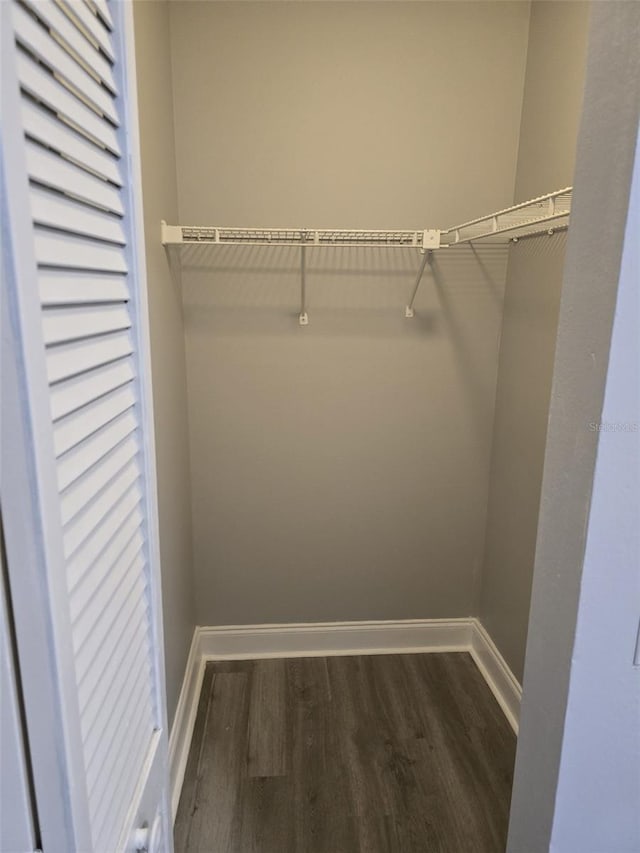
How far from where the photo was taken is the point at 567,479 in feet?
2.64

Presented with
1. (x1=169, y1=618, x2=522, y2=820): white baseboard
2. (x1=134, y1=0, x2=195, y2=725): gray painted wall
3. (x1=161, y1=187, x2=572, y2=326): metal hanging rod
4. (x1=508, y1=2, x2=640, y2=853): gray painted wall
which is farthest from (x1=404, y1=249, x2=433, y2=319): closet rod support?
(x1=169, y1=618, x2=522, y2=820): white baseboard

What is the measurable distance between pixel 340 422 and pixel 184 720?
1.19 metres

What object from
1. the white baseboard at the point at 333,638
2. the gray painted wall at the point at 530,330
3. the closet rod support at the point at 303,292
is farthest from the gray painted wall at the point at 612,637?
the white baseboard at the point at 333,638

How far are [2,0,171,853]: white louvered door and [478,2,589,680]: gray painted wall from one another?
4.59ft

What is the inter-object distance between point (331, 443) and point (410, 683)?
1.01 metres

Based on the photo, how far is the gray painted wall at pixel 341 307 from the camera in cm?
194

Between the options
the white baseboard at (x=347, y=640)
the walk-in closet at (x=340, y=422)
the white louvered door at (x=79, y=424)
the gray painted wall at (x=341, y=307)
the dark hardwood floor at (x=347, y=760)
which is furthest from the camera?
the white baseboard at (x=347, y=640)

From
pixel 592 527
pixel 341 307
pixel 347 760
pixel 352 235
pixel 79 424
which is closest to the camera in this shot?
pixel 79 424

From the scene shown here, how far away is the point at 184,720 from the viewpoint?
1.91m

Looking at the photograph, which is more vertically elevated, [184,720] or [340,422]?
[340,422]

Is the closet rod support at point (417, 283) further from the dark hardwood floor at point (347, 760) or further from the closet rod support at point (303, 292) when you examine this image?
the dark hardwood floor at point (347, 760)

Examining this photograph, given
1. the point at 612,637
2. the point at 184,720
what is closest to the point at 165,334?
the point at 184,720

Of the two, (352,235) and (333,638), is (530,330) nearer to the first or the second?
(352,235)

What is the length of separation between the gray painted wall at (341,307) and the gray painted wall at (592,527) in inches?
53.3
